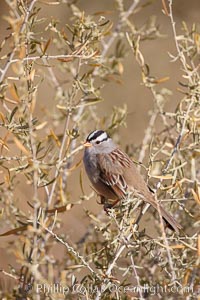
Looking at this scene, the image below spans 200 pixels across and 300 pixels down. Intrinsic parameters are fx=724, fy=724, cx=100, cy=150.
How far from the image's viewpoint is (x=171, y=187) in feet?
7.93

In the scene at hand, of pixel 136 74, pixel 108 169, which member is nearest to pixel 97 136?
pixel 108 169

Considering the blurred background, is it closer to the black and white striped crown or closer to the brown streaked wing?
the brown streaked wing

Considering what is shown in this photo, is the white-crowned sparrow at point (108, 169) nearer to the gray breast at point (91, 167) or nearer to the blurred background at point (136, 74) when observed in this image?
the gray breast at point (91, 167)

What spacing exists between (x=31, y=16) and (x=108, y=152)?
1.59 metres

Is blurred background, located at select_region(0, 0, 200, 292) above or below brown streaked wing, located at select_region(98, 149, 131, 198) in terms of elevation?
above

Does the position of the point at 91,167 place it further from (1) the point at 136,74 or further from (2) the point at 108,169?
(1) the point at 136,74

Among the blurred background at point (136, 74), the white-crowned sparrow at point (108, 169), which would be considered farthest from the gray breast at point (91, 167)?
the blurred background at point (136, 74)

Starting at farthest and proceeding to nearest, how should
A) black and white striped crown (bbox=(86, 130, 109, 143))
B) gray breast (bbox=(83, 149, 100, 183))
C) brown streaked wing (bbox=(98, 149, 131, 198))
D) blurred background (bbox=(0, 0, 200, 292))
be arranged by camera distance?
blurred background (bbox=(0, 0, 200, 292)), gray breast (bbox=(83, 149, 100, 183)), brown streaked wing (bbox=(98, 149, 131, 198)), black and white striped crown (bbox=(86, 130, 109, 143))

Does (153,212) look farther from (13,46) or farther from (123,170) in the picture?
(13,46)

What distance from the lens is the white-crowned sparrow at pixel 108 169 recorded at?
3488mm

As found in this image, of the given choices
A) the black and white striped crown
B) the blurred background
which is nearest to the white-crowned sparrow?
the black and white striped crown

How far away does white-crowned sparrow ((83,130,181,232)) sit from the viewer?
349 centimetres

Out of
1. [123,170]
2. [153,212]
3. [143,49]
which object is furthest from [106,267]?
[143,49]

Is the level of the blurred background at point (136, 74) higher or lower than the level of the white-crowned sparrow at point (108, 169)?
higher
